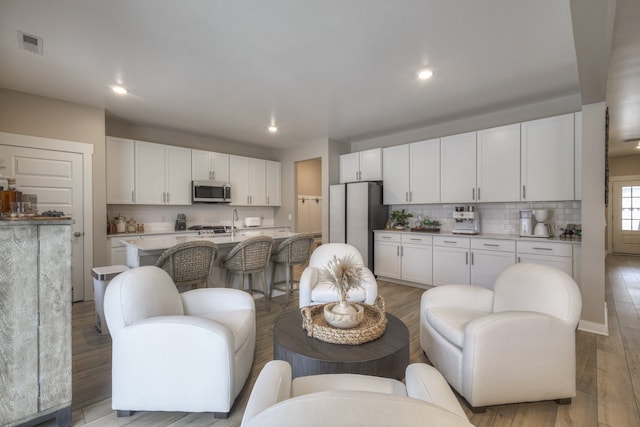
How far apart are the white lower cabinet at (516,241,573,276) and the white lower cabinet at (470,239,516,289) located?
10 cm

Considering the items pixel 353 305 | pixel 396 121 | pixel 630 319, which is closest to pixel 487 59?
pixel 396 121

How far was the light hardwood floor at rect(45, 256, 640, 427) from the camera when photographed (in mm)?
1706

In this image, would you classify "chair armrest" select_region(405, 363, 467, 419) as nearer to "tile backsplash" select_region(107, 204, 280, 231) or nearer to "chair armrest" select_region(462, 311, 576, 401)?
"chair armrest" select_region(462, 311, 576, 401)

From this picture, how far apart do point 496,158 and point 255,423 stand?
176 inches

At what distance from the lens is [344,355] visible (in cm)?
156

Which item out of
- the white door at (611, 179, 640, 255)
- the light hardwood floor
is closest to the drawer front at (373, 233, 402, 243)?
the light hardwood floor

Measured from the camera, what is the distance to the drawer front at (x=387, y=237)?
190 inches

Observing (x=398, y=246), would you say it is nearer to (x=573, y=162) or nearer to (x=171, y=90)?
(x=573, y=162)

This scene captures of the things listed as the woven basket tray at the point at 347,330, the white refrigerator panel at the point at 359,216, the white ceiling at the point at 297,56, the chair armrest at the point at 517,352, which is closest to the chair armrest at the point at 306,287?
the woven basket tray at the point at 347,330

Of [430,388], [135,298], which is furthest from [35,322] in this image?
[430,388]

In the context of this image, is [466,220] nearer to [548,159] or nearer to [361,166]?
[548,159]

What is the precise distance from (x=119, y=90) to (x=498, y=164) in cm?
489

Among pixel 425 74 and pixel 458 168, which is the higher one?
pixel 425 74

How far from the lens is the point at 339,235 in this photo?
555 cm
